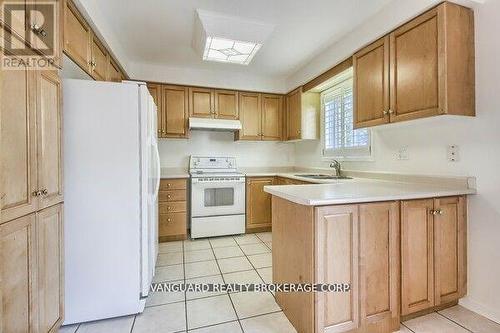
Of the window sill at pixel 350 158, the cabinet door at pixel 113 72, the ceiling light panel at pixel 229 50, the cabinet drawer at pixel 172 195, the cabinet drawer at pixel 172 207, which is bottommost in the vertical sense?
the cabinet drawer at pixel 172 207

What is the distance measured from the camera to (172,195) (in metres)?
3.39

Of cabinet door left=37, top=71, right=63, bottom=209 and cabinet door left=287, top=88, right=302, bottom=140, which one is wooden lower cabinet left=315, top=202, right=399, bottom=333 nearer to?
cabinet door left=37, top=71, right=63, bottom=209

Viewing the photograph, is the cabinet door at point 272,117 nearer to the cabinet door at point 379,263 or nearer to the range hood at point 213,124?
the range hood at point 213,124

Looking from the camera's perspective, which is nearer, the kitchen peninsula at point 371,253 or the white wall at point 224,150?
the kitchen peninsula at point 371,253

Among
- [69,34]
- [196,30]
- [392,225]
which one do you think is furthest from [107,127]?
[392,225]

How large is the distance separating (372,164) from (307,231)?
1.67 m

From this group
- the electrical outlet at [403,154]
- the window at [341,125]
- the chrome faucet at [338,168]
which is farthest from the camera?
the chrome faucet at [338,168]

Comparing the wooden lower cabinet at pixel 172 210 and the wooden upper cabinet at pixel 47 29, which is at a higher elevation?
the wooden upper cabinet at pixel 47 29

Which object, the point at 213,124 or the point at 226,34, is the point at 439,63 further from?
the point at 213,124

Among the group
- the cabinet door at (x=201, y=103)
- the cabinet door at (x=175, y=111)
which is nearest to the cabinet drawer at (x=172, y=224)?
the cabinet door at (x=175, y=111)

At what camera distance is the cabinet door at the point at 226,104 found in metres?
3.85

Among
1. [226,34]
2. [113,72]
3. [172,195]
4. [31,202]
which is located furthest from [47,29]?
[172,195]

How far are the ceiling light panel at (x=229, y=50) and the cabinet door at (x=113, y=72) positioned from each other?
3.43 ft

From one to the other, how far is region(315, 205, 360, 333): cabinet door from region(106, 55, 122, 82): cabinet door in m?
2.57
